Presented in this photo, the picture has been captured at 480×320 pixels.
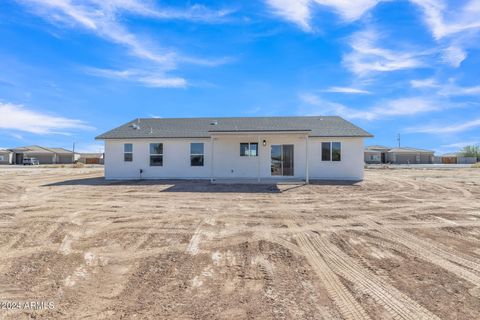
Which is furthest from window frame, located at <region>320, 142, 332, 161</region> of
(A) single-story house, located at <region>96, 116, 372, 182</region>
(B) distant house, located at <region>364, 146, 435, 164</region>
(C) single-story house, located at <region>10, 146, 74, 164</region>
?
(C) single-story house, located at <region>10, 146, 74, 164</region>

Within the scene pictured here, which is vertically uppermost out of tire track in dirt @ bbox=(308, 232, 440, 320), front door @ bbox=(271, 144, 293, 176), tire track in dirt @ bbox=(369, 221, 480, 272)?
front door @ bbox=(271, 144, 293, 176)

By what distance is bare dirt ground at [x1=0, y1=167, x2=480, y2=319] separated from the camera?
10.5ft

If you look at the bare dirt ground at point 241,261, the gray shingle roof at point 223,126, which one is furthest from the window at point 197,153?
the bare dirt ground at point 241,261

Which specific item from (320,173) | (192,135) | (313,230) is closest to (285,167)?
(320,173)

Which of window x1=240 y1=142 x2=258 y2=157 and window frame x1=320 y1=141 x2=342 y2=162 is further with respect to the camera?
window x1=240 y1=142 x2=258 y2=157

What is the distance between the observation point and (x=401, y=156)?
52.8 metres

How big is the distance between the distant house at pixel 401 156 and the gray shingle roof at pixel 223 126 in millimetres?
38060

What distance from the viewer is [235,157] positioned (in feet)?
54.9

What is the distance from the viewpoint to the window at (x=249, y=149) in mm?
16656

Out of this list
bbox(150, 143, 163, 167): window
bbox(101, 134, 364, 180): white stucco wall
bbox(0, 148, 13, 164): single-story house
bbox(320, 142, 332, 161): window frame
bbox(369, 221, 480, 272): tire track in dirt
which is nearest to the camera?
bbox(369, 221, 480, 272): tire track in dirt

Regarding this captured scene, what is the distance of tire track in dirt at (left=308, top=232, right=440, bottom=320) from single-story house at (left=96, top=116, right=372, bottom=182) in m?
10.8

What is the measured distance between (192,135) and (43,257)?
1271 centimetres

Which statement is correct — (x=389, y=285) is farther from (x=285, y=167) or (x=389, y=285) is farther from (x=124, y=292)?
(x=285, y=167)

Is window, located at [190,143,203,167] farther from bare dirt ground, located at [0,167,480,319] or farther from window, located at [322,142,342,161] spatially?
bare dirt ground, located at [0,167,480,319]
